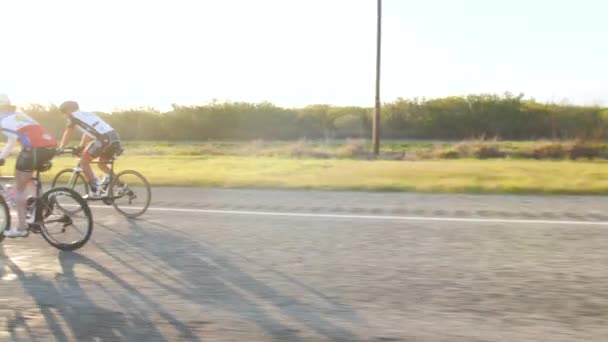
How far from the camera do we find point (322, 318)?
16.7ft

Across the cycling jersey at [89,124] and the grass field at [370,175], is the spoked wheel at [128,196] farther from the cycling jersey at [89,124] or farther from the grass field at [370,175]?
the grass field at [370,175]

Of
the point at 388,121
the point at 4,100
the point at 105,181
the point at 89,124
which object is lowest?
the point at 105,181

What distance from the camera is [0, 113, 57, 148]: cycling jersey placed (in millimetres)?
7332

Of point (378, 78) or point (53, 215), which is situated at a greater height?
point (378, 78)

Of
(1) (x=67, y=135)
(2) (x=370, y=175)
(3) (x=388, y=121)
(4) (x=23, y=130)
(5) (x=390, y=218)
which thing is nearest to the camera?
(4) (x=23, y=130)

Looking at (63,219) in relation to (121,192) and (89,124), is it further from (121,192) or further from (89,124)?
(121,192)

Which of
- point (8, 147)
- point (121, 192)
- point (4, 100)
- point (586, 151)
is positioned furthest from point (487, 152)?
point (8, 147)

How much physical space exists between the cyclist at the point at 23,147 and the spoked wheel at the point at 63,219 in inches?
7.8

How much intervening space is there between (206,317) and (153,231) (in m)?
4.10

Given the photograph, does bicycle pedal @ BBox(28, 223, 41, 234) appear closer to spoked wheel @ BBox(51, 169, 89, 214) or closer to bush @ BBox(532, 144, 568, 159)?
spoked wheel @ BBox(51, 169, 89, 214)

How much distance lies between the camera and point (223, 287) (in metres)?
6.01

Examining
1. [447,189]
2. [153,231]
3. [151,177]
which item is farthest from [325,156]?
[153,231]

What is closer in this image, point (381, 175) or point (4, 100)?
point (4, 100)

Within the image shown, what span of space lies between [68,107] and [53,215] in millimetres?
2515
